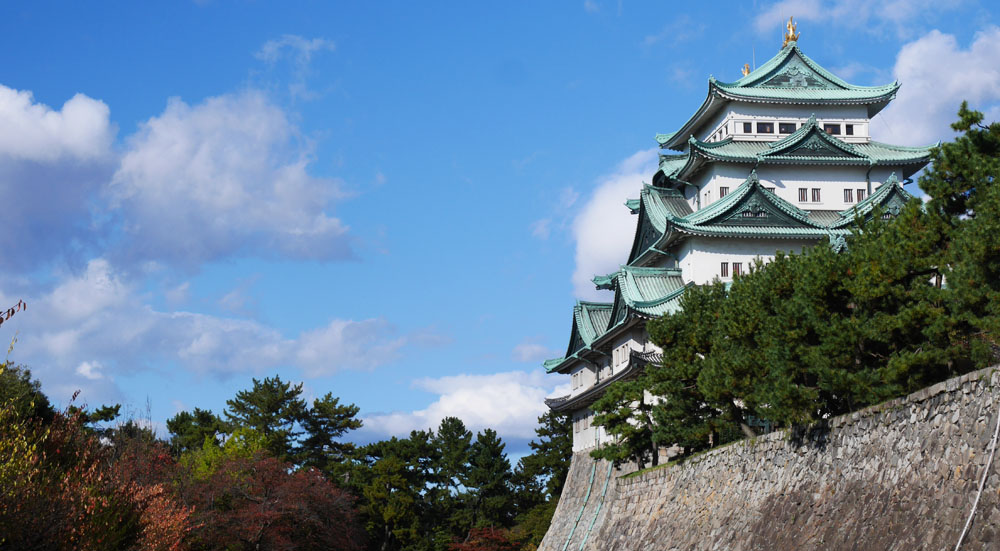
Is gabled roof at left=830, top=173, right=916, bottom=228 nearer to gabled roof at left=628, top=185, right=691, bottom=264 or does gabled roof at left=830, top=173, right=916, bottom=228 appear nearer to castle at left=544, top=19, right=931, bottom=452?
castle at left=544, top=19, right=931, bottom=452

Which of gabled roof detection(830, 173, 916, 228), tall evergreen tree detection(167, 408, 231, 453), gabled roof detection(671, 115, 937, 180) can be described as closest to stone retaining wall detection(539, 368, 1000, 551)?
gabled roof detection(830, 173, 916, 228)

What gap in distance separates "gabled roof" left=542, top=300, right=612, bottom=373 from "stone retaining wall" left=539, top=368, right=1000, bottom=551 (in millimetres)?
17196

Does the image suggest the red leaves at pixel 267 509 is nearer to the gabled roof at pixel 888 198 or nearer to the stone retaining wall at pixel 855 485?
the stone retaining wall at pixel 855 485

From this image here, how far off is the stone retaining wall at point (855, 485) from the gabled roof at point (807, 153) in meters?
17.5

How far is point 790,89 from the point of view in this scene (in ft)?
160

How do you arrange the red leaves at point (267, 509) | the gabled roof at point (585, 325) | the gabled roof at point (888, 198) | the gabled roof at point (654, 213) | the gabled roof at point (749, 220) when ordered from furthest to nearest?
the gabled roof at point (585, 325) < the gabled roof at point (654, 213) < the red leaves at point (267, 509) < the gabled roof at point (888, 198) < the gabled roof at point (749, 220)

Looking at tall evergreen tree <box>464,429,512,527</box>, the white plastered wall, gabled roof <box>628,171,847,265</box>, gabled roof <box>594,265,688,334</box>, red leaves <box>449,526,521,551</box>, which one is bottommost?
red leaves <box>449,526,521,551</box>

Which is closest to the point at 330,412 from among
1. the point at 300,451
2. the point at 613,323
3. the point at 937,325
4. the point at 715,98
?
the point at 300,451

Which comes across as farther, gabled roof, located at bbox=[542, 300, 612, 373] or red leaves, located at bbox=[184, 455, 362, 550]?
gabled roof, located at bbox=[542, 300, 612, 373]

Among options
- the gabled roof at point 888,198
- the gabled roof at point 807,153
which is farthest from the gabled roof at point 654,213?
the gabled roof at point 888,198

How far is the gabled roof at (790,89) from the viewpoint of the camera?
47.2 m

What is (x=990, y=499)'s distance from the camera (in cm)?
1579

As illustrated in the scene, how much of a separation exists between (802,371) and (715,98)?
2660cm

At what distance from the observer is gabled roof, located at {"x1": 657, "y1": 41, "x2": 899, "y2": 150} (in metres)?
47.2
